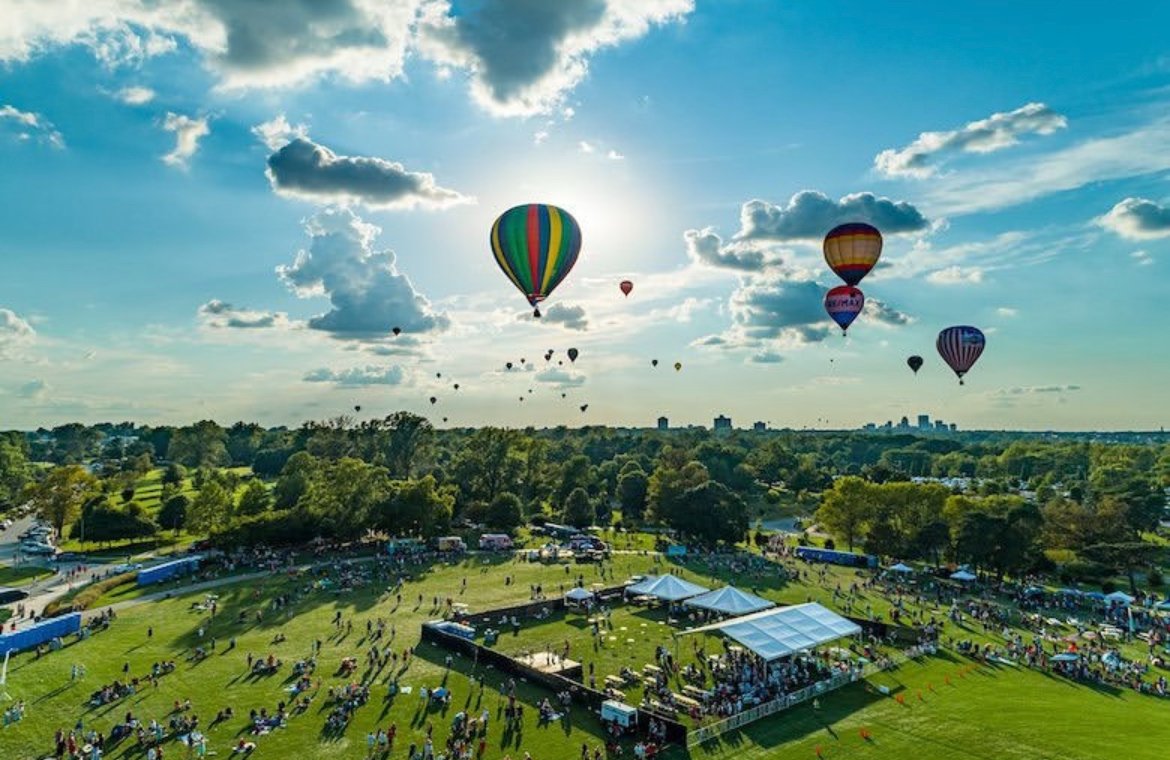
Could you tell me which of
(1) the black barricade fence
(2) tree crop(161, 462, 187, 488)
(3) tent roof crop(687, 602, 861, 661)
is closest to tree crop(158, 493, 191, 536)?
(2) tree crop(161, 462, 187, 488)

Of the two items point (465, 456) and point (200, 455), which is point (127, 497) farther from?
point (200, 455)

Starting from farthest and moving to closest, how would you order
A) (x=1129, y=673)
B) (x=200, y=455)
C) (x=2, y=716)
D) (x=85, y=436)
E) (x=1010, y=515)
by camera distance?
(x=85, y=436) → (x=200, y=455) → (x=1010, y=515) → (x=1129, y=673) → (x=2, y=716)

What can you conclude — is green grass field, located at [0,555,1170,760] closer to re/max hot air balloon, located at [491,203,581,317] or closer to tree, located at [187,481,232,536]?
re/max hot air balloon, located at [491,203,581,317]

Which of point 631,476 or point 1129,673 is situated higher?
point 631,476

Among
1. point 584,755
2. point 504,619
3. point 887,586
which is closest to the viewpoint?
point 584,755

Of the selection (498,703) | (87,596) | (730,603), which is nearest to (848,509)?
(730,603)

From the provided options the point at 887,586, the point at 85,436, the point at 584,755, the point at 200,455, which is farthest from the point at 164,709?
the point at 85,436

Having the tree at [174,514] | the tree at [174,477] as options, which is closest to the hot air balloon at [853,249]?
the tree at [174,514]
